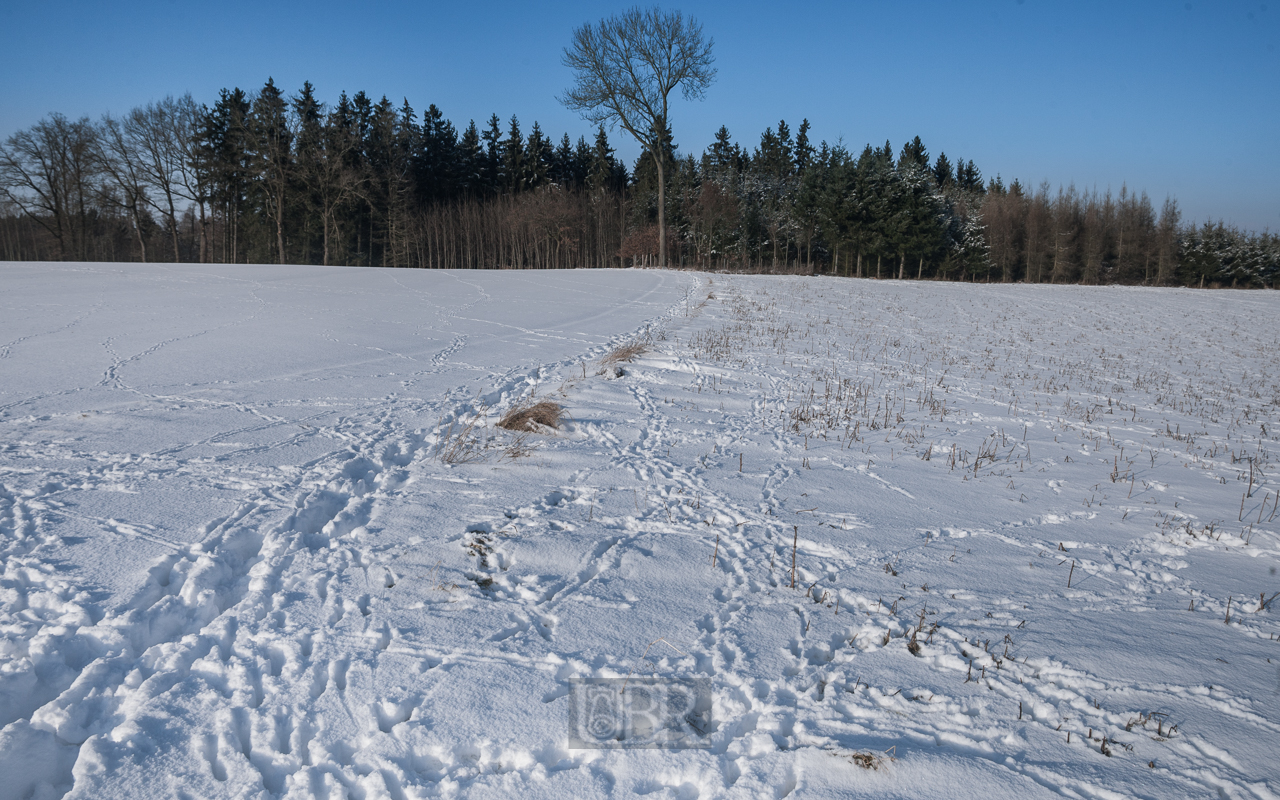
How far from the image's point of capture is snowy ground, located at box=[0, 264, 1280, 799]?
7.82ft

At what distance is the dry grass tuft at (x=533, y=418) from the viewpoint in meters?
6.16

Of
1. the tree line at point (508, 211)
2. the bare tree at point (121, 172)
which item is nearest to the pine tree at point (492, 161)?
the tree line at point (508, 211)

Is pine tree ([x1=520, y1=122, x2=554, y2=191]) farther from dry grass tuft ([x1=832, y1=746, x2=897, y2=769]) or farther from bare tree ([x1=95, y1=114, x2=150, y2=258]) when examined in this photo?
dry grass tuft ([x1=832, y1=746, x2=897, y2=769])

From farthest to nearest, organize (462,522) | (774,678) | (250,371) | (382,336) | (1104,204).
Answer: (1104,204) < (382,336) < (250,371) < (462,522) < (774,678)

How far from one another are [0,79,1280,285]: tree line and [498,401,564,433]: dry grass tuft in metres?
32.7

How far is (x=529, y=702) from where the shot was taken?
267 cm

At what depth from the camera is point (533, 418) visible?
246 inches

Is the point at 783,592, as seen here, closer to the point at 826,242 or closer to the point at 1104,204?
the point at 826,242

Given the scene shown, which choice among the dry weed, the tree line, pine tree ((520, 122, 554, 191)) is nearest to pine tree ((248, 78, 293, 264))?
the tree line

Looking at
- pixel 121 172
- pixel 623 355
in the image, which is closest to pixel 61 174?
pixel 121 172

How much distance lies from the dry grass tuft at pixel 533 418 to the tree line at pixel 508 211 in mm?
32688

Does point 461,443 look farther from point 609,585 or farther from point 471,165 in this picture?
point 471,165

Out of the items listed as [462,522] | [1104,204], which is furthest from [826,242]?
[462,522]

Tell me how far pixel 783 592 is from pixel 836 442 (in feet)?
→ 10.2
